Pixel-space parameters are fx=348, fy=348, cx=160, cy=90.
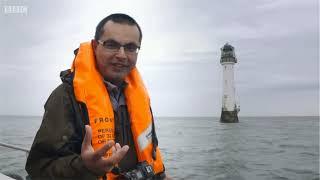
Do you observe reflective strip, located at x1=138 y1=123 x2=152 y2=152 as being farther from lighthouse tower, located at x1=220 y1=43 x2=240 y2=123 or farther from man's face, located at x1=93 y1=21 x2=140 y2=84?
lighthouse tower, located at x1=220 y1=43 x2=240 y2=123

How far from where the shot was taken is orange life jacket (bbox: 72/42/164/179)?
2.52 metres

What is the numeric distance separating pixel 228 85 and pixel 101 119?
5781 cm

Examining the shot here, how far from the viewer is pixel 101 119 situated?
8.29 feet

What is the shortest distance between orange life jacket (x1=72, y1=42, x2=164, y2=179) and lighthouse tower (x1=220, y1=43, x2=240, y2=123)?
56737 millimetres

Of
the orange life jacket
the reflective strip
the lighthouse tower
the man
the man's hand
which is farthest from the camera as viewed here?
the lighthouse tower

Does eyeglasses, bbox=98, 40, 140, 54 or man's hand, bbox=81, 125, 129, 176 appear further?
eyeglasses, bbox=98, 40, 140, 54

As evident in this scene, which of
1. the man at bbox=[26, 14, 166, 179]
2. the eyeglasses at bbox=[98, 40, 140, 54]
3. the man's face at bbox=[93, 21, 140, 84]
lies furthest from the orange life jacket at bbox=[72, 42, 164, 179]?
the eyeglasses at bbox=[98, 40, 140, 54]

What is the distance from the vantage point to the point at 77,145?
7.75 feet

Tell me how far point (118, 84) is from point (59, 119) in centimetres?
74

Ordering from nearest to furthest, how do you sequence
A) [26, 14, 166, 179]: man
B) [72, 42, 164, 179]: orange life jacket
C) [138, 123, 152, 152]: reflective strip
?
1. [26, 14, 166, 179]: man
2. [72, 42, 164, 179]: orange life jacket
3. [138, 123, 152, 152]: reflective strip

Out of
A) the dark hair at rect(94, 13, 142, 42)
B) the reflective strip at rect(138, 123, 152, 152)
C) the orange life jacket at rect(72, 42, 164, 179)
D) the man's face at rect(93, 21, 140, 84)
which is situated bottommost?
the reflective strip at rect(138, 123, 152, 152)

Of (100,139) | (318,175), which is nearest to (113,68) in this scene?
(100,139)

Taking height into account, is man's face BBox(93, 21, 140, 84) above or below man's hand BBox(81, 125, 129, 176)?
above

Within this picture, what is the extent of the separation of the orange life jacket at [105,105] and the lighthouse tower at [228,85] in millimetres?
56737
